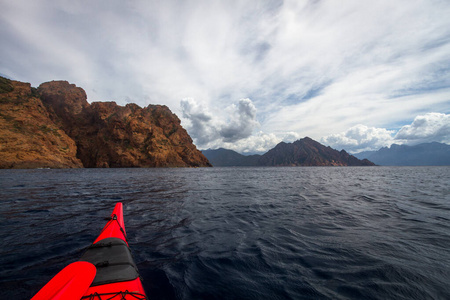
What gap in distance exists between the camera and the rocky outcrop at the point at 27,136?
2195 inches

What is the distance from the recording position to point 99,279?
3.00 m

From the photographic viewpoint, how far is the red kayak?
230 cm

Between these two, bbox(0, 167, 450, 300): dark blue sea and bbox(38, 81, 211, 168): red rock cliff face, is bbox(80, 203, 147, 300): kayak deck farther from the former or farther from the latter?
bbox(38, 81, 211, 168): red rock cliff face

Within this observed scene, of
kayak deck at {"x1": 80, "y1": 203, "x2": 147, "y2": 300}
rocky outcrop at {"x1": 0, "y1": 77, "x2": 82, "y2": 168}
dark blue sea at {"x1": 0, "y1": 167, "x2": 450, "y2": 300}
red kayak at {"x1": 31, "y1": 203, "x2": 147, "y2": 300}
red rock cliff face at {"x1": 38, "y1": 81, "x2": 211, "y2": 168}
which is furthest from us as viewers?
red rock cliff face at {"x1": 38, "y1": 81, "x2": 211, "y2": 168}

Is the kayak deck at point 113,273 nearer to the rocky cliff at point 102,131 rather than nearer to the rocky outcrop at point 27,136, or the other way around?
the rocky outcrop at point 27,136

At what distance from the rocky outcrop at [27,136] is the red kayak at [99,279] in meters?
78.9

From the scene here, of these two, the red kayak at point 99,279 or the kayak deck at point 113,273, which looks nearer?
the red kayak at point 99,279

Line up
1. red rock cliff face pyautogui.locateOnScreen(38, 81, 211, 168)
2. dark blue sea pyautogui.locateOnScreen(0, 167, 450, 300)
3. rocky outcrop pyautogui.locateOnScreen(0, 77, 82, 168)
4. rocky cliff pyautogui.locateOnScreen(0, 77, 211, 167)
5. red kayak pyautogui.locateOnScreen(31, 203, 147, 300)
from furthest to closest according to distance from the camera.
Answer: red rock cliff face pyautogui.locateOnScreen(38, 81, 211, 168) < rocky cliff pyautogui.locateOnScreen(0, 77, 211, 167) < rocky outcrop pyautogui.locateOnScreen(0, 77, 82, 168) < dark blue sea pyautogui.locateOnScreen(0, 167, 450, 300) < red kayak pyautogui.locateOnScreen(31, 203, 147, 300)

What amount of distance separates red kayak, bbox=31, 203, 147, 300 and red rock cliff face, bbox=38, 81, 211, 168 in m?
115

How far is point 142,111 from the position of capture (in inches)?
5625

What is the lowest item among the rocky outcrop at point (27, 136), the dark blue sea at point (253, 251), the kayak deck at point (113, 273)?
the dark blue sea at point (253, 251)

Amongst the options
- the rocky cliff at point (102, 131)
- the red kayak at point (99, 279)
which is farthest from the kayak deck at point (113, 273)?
the rocky cliff at point (102, 131)

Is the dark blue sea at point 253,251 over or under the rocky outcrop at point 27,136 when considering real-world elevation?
under

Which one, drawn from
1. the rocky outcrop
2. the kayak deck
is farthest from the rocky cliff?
the kayak deck
